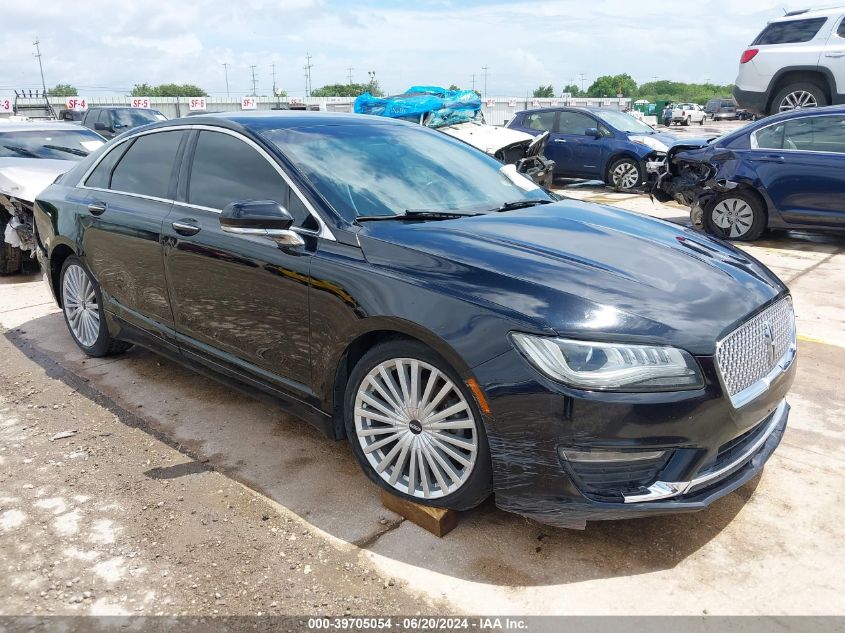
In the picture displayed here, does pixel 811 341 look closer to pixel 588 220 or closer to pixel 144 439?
pixel 588 220

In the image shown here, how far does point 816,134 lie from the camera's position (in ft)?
26.0

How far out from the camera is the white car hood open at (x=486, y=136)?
1173cm

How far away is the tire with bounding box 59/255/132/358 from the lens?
4.83 m

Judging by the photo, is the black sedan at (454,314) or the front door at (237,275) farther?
the front door at (237,275)

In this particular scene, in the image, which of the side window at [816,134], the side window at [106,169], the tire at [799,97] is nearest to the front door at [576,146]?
the tire at [799,97]

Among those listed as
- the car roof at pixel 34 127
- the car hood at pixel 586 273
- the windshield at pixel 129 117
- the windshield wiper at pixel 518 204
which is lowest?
the car hood at pixel 586 273

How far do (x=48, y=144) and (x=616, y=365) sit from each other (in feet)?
27.4

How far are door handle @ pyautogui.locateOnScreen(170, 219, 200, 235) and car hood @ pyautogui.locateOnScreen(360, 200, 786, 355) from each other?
1.16m

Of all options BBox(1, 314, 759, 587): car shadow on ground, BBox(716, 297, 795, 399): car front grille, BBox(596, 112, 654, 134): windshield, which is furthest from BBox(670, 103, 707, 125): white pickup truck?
BBox(716, 297, 795, 399): car front grille

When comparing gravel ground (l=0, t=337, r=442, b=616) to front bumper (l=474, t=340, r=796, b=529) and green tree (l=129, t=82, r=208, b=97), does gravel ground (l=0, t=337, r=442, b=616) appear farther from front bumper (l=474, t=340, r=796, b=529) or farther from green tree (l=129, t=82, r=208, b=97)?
green tree (l=129, t=82, r=208, b=97)

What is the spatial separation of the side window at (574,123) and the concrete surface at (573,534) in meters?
10.3

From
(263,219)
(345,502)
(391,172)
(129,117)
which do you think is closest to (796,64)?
(391,172)

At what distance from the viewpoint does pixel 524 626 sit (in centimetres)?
239

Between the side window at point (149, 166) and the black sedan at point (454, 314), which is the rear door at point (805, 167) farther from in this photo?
the side window at point (149, 166)
